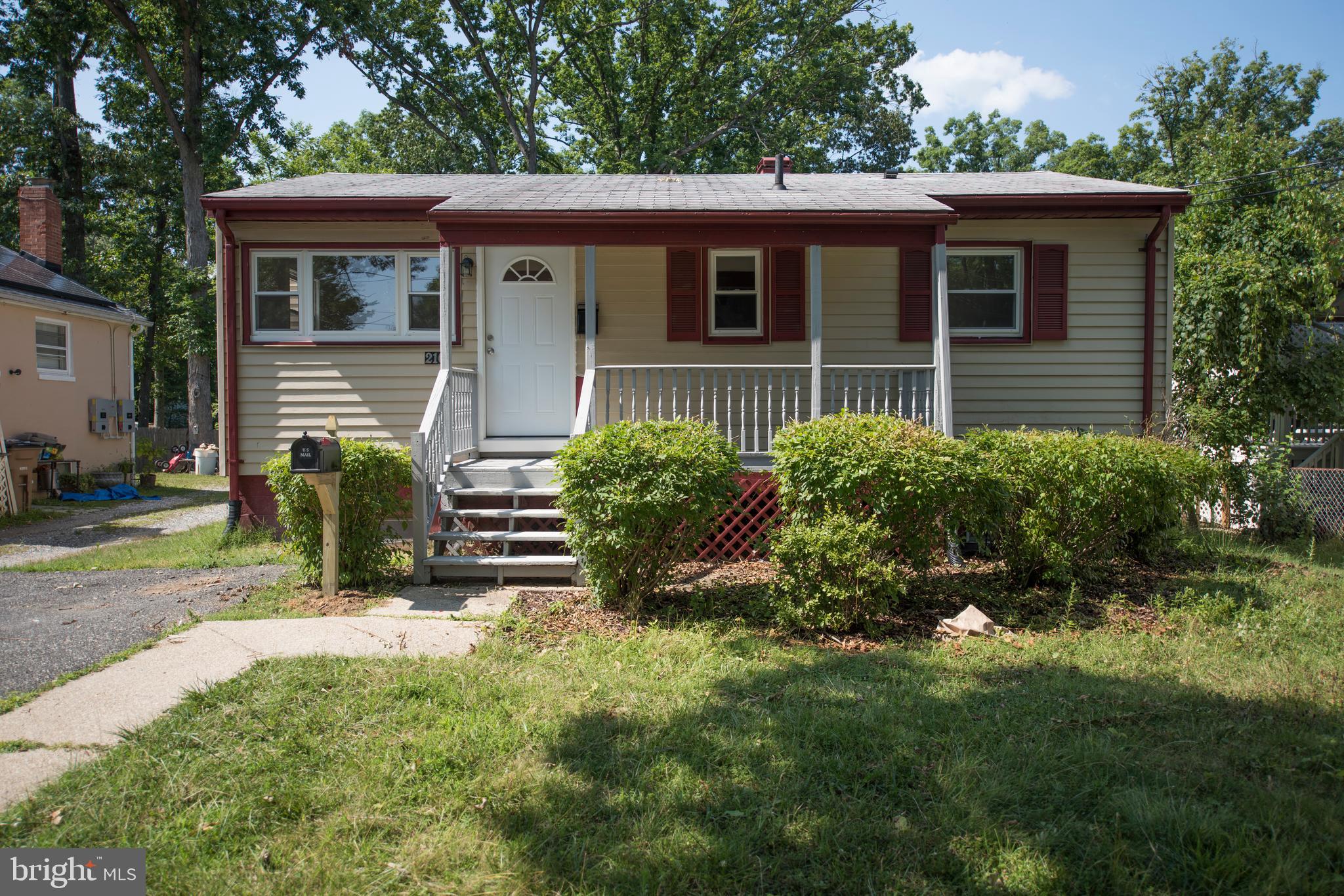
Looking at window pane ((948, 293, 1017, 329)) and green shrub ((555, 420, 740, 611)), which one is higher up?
window pane ((948, 293, 1017, 329))

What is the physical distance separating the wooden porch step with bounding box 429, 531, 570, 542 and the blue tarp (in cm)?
1094

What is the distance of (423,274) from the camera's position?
947cm

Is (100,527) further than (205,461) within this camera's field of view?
No

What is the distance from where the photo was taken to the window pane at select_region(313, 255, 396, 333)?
30.8 feet

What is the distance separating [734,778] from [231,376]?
8101 millimetres

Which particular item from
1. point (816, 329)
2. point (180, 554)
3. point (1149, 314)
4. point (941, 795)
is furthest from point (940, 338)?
point (180, 554)

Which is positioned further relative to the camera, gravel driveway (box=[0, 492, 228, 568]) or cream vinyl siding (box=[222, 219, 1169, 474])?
cream vinyl siding (box=[222, 219, 1169, 474])

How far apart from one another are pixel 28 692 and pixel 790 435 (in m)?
4.79

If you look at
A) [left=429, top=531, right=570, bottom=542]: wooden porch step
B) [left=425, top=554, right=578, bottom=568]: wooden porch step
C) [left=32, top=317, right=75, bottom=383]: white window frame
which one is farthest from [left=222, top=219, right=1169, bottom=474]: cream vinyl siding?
[left=32, top=317, right=75, bottom=383]: white window frame

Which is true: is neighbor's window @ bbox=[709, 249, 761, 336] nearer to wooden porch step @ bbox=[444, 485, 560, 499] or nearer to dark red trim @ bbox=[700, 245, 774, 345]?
dark red trim @ bbox=[700, 245, 774, 345]

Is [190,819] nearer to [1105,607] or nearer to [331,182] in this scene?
[1105,607]

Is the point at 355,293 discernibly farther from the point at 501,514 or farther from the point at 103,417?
the point at 103,417

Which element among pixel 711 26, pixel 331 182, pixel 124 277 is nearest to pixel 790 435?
pixel 331 182

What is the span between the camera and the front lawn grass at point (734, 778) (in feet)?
9.16
